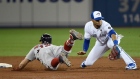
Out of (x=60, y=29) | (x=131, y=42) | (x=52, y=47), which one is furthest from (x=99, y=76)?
(x=60, y=29)

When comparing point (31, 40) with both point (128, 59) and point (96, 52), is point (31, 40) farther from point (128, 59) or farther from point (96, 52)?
point (128, 59)

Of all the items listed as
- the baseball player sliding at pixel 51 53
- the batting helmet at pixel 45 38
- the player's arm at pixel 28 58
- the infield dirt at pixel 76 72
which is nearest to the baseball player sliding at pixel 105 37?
the infield dirt at pixel 76 72

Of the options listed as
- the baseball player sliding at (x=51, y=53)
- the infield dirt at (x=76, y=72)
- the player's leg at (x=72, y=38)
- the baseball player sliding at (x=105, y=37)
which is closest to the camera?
the infield dirt at (x=76, y=72)

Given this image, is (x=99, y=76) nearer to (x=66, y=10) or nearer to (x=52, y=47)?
(x=52, y=47)

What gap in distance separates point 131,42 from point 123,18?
6.36m

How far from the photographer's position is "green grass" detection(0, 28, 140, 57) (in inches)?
551

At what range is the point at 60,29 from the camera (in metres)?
22.2

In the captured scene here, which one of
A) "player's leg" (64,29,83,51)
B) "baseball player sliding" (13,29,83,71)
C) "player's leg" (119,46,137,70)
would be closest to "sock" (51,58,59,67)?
"baseball player sliding" (13,29,83,71)

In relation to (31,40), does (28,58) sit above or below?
above

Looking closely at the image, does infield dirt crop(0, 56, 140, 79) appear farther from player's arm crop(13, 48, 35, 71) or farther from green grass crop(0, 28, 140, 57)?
green grass crop(0, 28, 140, 57)

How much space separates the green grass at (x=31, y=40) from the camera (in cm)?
1398

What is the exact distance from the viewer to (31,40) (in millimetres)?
17422

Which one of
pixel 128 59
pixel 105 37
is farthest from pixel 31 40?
pixel 128 59

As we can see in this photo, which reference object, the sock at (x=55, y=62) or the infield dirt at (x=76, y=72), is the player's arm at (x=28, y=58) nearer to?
the infield dirt at (x=76, y=72)
